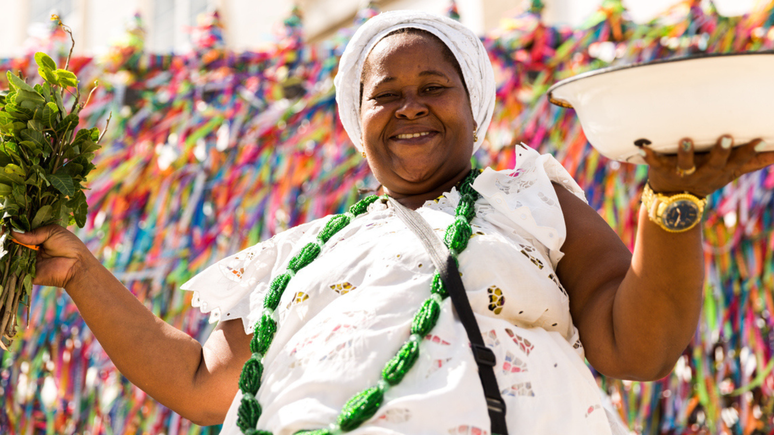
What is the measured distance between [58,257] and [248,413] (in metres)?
0.69

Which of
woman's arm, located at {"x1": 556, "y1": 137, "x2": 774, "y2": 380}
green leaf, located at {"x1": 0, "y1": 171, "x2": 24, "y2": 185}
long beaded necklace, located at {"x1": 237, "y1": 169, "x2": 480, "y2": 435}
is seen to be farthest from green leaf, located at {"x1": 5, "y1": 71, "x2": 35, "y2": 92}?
woman's arm, located at {"x1": 556, "y1": 137, "x2": 774, "y2": 380}

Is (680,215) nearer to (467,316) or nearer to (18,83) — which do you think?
(467,316)

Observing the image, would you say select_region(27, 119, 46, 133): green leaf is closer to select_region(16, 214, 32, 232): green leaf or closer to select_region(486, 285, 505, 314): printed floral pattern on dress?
select_region(16, 214, 32, 232): green leaf

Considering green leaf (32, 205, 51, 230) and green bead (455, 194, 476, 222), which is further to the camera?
green leaf (32, 205, 51, 230)

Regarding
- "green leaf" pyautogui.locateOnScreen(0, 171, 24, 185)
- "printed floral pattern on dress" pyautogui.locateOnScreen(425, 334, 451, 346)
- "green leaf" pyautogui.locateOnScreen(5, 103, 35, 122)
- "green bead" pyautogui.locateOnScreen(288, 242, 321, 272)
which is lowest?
"printed floral pattern on dress" pyautogui.locateOnScreen(425, 334, 451, 346)

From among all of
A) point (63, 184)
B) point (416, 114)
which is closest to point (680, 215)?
point (416, 114)

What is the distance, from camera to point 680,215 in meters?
1.12

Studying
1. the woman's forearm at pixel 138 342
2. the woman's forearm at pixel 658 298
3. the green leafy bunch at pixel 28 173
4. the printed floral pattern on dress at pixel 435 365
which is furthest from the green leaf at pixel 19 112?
the woman's forearm at pixel 658 298

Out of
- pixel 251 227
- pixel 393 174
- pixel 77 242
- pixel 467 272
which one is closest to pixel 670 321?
pixel 467 272

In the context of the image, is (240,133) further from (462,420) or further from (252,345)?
(462,420)

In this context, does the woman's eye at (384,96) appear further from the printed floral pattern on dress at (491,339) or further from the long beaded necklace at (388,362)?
the printed floral pattern on dress at (491,339)

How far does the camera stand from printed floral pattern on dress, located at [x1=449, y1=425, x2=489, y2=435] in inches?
46.3

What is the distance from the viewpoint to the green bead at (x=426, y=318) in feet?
4.19

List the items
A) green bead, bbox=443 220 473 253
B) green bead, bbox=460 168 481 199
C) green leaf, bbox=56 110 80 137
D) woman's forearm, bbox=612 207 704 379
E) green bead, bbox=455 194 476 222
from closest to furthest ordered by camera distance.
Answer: woman's forearm, bbox=612 207 704 379 → green bead, bbox=443 220 473 253 → green bead, bbox=455 194 476 222 → green bead, bbox=460 168 481 199 → green leaf, bbox=56 110 80 137
